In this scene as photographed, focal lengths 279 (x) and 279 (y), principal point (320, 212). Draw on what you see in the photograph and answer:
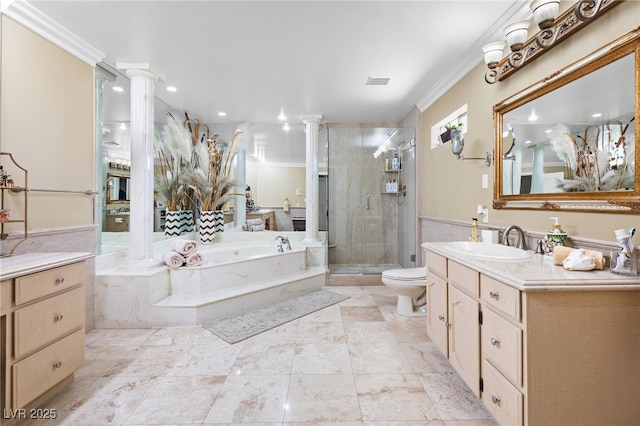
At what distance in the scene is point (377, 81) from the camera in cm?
285

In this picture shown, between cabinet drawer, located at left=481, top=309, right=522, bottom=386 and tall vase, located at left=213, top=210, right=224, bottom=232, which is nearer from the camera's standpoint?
cabinet drawer, located at left=481, top=309, right=522, bottom=386

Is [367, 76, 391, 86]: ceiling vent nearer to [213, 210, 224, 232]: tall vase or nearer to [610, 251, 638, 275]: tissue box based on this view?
[610, 251, 638, 275]: tissue box

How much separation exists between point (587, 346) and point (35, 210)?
321 cm

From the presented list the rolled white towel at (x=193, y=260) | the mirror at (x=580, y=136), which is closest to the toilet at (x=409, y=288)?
the mirror at (x=580, y=136)

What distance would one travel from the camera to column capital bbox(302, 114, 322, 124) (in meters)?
3.87

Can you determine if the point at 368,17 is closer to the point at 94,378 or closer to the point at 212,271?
the point at 212,271

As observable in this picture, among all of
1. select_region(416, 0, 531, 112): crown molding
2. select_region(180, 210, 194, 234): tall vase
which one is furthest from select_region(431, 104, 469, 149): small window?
select_region(180, 210, 194, 234): tall vase

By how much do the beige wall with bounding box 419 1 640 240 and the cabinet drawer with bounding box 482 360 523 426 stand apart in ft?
2.72

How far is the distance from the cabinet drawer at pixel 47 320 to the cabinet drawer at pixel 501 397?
219cm

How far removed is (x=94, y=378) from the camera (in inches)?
69.7

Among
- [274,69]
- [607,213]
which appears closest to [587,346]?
[607,213]

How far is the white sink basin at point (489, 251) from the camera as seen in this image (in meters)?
1.50

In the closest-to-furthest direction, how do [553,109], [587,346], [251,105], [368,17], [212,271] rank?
[587,346]
[553,109]
[368,17]
[212,271]
[251,105]

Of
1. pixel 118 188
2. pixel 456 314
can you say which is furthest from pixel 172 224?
pixel 456 314
